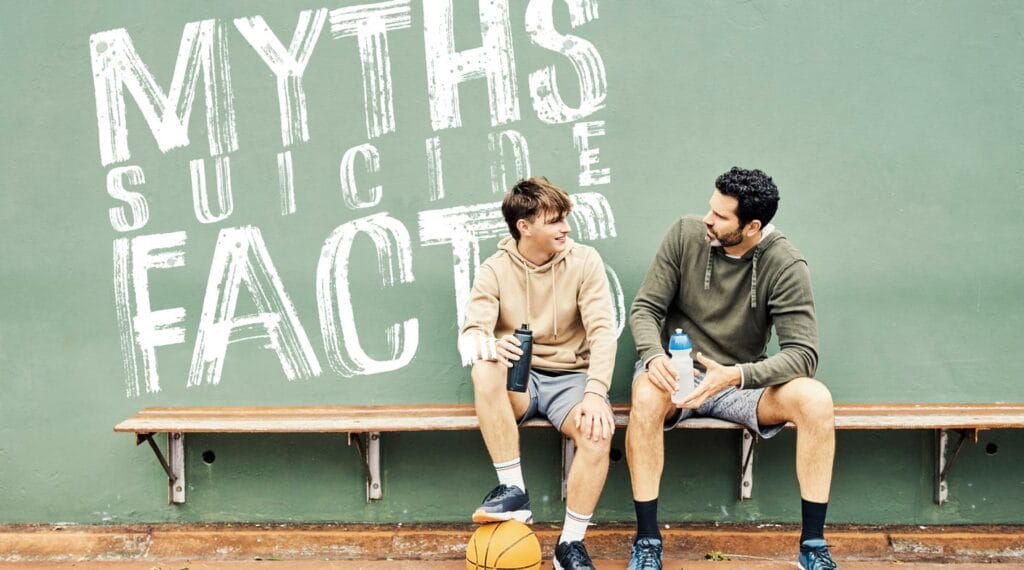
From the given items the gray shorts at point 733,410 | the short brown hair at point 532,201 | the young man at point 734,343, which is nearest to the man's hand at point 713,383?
the young man at point 734,343

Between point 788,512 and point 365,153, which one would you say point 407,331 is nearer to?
point 365,153

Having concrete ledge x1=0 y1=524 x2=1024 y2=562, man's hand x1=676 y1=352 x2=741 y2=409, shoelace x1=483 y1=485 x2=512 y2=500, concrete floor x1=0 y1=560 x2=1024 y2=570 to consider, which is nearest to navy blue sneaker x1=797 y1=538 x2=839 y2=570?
concrete floor x1=0 y1=560 x2=1024 y2=570

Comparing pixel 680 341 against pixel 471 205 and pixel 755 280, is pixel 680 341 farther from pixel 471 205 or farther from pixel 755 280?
pixel 471 205

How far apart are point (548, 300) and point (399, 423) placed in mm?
800

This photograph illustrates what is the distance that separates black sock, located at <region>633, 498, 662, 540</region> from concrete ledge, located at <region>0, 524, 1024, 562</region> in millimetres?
454

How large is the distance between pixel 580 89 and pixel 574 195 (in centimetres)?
47

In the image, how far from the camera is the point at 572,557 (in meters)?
3.41

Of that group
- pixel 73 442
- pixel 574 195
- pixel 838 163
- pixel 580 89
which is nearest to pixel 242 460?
pixel 73 442

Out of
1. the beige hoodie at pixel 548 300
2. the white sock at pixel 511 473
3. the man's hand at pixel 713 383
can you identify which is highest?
the beige hoodie at pixel 548 300

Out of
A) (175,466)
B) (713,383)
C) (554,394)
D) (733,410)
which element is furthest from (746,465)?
(175,466)

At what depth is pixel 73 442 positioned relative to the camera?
411 cm

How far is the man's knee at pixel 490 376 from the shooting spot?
3.43 m

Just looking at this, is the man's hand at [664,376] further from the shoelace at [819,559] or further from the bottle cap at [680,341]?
the shoelace at [819,559]

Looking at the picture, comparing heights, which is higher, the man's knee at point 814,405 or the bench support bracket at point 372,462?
the man's knee at point 814,405
